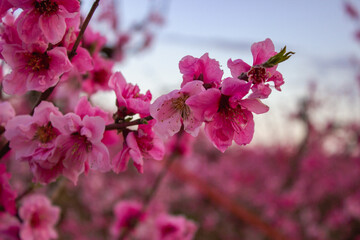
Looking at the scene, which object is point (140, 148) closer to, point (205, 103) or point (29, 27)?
point (205, 103)

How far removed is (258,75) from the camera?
64 cm

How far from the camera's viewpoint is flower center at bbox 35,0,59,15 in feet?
2.19

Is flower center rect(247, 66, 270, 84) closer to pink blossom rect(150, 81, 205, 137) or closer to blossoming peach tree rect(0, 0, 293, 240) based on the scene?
blossoming peach tree rect(0, 0, 293, 240)

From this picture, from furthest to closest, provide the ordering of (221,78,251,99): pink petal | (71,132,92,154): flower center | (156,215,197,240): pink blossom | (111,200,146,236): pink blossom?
(111,200,146,236): pink blossom < (156,215,197,240): pink blossom < (71,132,92,154): flower center < (221,78,251,99): pink petal

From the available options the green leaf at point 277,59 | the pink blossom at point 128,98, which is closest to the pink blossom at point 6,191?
the pink blossom at point 128,98

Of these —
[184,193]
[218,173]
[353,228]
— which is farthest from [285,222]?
[218,173]

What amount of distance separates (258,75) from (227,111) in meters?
0.11

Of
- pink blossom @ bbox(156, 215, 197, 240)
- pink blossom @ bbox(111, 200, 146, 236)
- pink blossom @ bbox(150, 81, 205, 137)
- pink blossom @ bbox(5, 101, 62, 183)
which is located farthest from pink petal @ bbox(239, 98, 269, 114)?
pink blossom @ bbox(111, 200, 146, 236)

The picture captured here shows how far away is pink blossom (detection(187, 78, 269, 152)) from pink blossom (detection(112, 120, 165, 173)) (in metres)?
0.15

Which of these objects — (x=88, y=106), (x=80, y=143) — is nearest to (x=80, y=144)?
(x=80, y=143)

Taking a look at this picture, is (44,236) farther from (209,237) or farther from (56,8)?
(209,237)

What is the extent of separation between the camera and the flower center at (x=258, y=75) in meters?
0.63

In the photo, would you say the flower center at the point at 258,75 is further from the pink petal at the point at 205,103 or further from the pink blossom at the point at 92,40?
the pink blossom at the point at 92,40

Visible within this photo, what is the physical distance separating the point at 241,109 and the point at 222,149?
0.11 m
